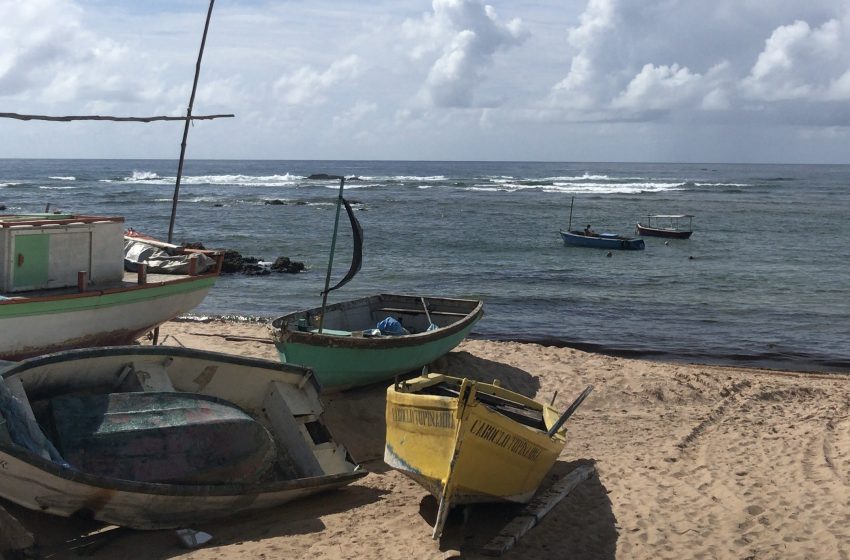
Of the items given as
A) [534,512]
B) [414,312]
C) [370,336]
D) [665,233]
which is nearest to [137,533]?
[534,512]

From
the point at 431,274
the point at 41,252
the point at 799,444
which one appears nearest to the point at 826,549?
the point at 799,444

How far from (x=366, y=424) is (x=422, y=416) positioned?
130 inches

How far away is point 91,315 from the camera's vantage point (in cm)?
1122

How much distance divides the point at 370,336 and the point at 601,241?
24406mm

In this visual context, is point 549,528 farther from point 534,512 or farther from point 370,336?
point 370,336

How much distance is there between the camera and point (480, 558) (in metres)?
7.16

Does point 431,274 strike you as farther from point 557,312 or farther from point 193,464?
point 193,464

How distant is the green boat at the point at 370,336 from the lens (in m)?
11.2

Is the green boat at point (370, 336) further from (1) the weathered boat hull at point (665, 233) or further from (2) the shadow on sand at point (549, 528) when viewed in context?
(1) the weathered boat hull at point (665, 233)

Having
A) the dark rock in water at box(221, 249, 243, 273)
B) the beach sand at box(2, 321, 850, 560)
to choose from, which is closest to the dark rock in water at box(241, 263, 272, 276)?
the dark rock in water at box(221, 249, 243, 273)

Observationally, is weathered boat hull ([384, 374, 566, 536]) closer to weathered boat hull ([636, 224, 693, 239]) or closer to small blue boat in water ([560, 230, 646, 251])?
small blue boat in water ([560, 230, 646, 251])

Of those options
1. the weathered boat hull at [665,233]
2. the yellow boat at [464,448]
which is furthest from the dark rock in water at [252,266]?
the weathered boat hull at [665,233]

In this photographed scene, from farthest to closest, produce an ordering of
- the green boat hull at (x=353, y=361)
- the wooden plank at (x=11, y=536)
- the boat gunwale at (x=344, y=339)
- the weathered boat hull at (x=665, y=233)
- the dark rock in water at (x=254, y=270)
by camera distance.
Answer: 1. the weathered boat hull at (x=665, y=233)
2. the dark rock in water at (x=254, y=270)
3. the green boat hull at (x=353, y=361)
4. the boat gunwale at (x=344, y=339)
5. the wooden plank at (x=11, y=536)

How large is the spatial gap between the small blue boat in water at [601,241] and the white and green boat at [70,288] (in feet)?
82.9
